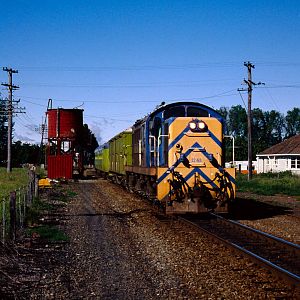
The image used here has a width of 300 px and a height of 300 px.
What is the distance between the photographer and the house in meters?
55.2

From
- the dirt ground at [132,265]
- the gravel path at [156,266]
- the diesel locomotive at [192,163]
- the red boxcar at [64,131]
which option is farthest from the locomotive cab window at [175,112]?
the red boxcar at [64,131]

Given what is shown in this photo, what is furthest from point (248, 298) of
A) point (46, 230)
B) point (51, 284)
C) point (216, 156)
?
point (216, 156)

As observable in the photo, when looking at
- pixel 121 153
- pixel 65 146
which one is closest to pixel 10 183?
pixel 121 153

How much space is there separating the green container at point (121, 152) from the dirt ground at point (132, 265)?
951 centimetres

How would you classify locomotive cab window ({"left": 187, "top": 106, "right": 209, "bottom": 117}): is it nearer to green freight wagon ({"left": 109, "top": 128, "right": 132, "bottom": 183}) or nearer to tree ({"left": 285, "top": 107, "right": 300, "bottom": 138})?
green freight wagon ({"left": 109, "top": 128, "right": 132, "bottom": 183})

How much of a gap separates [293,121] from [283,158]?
88.1 m

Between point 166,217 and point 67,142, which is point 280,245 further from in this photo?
point 67,142

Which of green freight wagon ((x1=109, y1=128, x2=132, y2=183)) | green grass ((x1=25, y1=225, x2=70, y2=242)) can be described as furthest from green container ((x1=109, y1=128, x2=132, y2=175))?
green grass ((x1=25, y1=225, x2=70, y2=242))

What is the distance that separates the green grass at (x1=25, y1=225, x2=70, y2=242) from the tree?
13358cm

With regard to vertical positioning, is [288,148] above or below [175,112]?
above

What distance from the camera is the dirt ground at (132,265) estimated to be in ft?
23.4

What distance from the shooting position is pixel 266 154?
60.7 m

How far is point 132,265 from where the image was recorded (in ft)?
29.3

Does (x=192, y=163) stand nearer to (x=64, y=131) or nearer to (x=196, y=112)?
(x=196, y=112)
